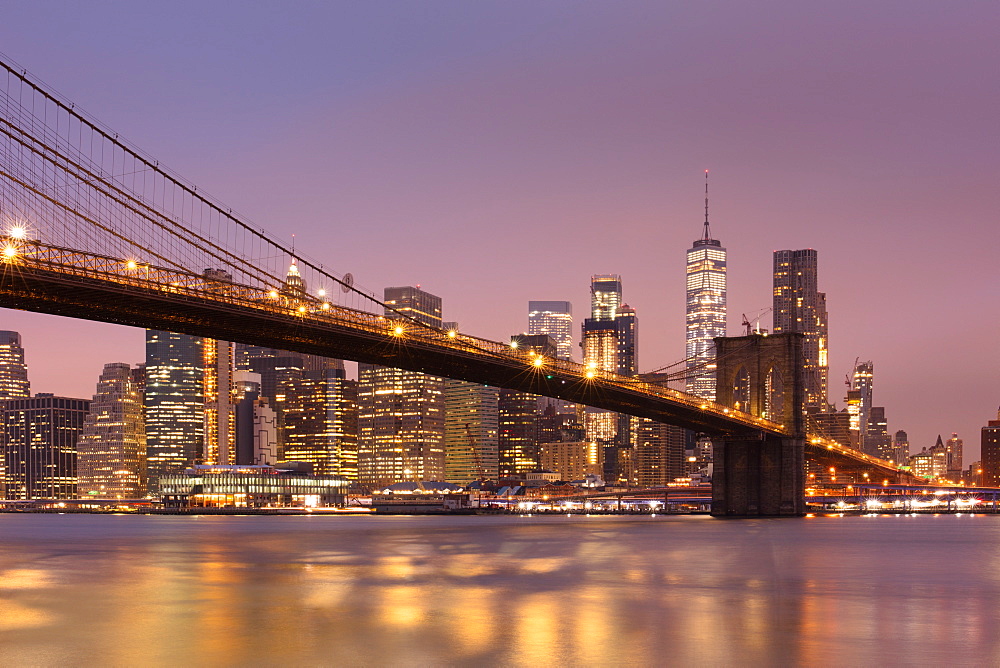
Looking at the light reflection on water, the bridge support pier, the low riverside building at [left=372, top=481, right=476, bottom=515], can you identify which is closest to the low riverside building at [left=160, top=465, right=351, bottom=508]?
the low riverside building at [left=372, top=481, right=476, bottom=515]

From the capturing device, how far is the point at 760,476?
94000 mm

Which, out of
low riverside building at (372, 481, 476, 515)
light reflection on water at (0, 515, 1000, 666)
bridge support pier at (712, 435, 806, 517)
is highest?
light reflection on water at (0, 515, 1000, 666)

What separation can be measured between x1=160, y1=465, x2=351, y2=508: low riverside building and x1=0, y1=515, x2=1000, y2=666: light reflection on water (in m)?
142

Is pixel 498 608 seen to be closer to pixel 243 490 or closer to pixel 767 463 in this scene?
pixel 767 463

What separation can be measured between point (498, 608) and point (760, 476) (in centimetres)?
7389

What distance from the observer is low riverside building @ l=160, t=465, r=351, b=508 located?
183250 millimetres

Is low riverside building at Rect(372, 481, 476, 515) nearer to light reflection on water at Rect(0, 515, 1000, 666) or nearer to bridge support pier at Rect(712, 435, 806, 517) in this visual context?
bridge support pier at Rect(712, 435, 806, 517)

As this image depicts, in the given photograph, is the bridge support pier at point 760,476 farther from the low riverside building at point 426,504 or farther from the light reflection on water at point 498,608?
the low riverside building at point 426,504

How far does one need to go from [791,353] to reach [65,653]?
87349mm

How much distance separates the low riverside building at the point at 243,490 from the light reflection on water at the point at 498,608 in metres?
142

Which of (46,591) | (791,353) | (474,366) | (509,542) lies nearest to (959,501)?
(791,353)

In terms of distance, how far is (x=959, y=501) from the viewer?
559 feet

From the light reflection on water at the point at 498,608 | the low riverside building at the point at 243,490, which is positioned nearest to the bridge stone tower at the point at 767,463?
the light reflection on water at the point at 498,608

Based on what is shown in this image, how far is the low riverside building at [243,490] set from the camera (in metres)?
183
